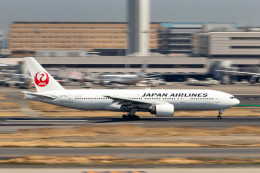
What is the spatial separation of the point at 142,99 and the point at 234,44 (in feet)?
391

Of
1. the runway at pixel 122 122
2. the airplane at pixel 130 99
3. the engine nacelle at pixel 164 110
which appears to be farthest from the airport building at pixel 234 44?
the engine nacelle at pixel 164 110

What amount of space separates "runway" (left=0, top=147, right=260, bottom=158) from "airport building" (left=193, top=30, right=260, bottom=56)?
13033 centimetres

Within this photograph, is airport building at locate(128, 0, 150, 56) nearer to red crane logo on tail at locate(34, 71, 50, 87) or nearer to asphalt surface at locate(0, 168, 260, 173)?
red crane logo on tail at locate(34, 71, 50, 87)

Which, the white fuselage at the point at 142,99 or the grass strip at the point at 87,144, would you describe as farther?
the white fuselage at the point at 142,99

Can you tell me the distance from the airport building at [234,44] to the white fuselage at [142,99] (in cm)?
11235

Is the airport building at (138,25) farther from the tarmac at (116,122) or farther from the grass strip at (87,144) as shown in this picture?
the grass strip at (87,144)

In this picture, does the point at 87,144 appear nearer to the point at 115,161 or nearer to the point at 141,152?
the point at 141,152

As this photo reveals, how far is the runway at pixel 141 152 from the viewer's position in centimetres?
2317

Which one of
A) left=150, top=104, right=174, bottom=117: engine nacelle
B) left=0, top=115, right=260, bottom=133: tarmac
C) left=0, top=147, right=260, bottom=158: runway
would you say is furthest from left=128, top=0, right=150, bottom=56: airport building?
left=0, top=147, right=260, bottom=158: runway

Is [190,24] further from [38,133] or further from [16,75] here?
[38,133]

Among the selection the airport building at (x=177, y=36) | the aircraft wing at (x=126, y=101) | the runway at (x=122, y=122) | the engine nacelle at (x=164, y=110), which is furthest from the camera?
the airport building at (x=177, y=36)

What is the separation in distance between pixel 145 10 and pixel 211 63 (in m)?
38.3

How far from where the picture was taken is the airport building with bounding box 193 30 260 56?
5920 inches

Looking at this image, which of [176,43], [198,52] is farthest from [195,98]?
[176,43]
